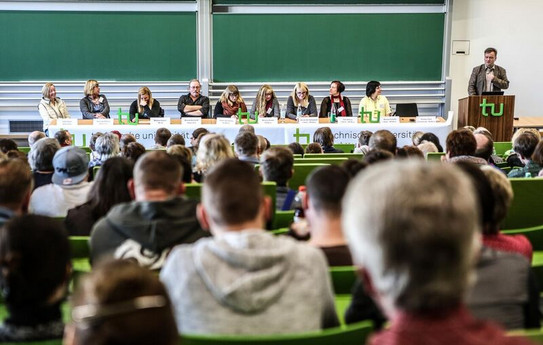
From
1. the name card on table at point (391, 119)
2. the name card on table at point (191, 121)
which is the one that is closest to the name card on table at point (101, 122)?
the name card on table at point (191, 121)

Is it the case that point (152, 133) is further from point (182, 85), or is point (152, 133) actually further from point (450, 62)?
point (450, 62)

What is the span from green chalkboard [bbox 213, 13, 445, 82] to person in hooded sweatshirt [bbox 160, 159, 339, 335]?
30.4 feet

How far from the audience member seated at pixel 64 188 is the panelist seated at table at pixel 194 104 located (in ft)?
16.1

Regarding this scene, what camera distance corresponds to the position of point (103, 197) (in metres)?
2.95

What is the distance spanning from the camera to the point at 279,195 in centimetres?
343

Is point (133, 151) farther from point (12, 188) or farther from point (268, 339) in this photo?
point (268, 339)

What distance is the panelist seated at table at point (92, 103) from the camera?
8547mm

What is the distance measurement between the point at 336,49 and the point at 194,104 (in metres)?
3.30

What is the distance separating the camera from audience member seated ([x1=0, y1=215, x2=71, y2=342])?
4.38 ft

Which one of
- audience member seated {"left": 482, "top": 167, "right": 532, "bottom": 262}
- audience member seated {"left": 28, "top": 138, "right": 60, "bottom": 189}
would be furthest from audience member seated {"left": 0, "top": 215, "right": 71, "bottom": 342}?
audience member seated {"left": 28, "top": 138, "right": 60, "bottom": 189}

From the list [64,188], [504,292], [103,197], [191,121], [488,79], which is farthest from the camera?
[488,79]

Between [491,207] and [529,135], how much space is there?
9.13 ft

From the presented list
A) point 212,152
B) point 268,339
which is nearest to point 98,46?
point 212,152

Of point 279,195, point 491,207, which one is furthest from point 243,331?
point 279,195
